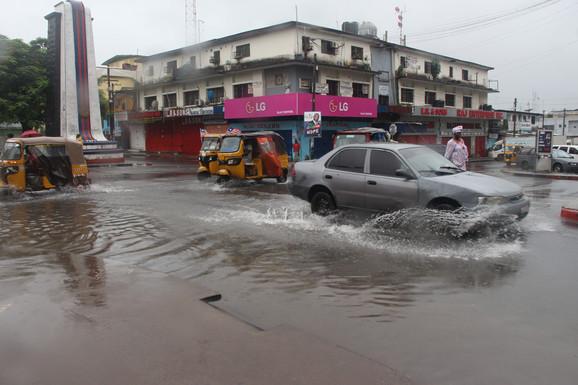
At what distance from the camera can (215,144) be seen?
1908cm

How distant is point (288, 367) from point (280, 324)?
0.91 m

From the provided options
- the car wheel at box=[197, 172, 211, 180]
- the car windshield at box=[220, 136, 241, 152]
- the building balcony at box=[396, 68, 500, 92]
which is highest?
the building balcony at box=[396, 68, 500, 92]

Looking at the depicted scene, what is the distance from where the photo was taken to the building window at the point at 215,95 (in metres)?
36.8

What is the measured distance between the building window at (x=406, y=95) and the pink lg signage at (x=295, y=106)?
5302 millimetres

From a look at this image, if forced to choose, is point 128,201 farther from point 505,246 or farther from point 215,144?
point 505,246

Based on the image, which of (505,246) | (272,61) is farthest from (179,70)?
(505,246)

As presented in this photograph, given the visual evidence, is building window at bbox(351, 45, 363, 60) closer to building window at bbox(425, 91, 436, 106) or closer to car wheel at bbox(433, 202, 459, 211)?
building window at bbox(425, 91, 436, 106)

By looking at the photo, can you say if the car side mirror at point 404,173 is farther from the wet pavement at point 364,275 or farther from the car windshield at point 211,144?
the car windshield at point 211,144

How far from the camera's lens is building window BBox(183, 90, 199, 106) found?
130 ft

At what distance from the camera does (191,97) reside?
40438 millimetres

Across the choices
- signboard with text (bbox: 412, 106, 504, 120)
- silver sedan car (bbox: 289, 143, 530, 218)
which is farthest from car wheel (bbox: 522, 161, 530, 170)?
silver sedan car (bbox: 289, 143, 530, 218)

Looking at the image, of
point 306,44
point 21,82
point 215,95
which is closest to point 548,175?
point 306,44

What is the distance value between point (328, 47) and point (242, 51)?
20.2 ft

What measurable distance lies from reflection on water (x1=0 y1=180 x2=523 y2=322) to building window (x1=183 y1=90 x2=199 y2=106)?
1184 inches
